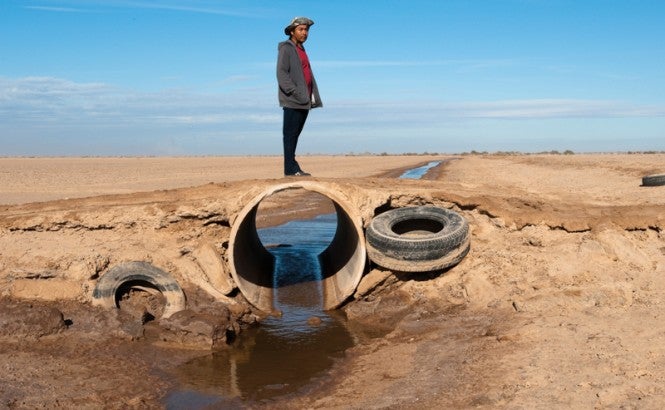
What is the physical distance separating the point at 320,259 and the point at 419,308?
4.59 meters

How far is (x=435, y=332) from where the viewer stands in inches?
277

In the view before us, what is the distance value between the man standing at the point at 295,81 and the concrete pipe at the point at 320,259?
1060mm

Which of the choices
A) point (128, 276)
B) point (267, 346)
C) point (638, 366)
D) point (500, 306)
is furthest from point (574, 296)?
point (128, 276)

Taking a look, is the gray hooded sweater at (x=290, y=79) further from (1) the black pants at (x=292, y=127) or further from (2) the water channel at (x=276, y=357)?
(2) the water channel at (x=276, y=357)

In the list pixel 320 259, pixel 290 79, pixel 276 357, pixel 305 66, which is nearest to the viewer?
pixel 276 357

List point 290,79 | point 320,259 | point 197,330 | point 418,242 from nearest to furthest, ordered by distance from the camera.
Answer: point 197,330
point 418,242
point 290,79
point 320,259

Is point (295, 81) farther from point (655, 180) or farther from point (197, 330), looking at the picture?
point (655, 180)

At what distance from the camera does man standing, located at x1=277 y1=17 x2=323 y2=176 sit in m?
8.96

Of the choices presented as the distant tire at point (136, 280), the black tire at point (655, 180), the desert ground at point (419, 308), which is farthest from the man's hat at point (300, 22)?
the black tire at point (655, 180)

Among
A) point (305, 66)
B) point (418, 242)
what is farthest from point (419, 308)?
point (305, 66)

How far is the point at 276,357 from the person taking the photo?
7.00 metres

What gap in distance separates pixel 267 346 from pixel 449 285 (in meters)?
2.44

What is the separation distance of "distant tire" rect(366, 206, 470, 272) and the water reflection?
1.06 meters

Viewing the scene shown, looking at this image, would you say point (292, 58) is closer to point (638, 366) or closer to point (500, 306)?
point (500, 306)
